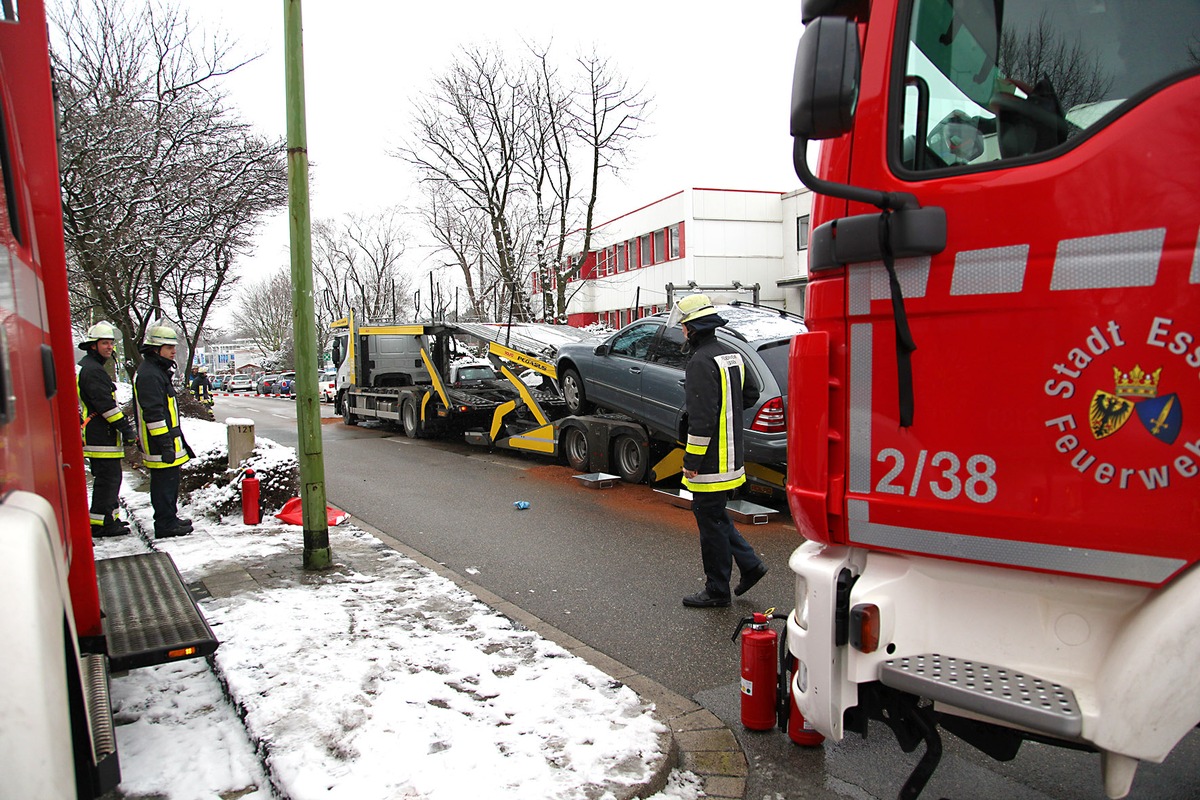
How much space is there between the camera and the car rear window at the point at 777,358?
7.83 m

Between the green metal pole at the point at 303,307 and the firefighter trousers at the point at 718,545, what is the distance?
273cm

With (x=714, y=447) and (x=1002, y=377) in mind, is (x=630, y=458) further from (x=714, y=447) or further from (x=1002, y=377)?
(x=1002, y=377)

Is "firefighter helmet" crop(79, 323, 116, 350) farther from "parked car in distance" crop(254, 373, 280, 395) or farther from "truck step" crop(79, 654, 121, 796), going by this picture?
"parked car in distance" crop(254, 373, 280, 395)

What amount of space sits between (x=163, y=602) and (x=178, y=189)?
8.27m

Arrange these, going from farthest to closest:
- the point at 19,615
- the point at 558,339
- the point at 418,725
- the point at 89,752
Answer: the point at 558,339, the point at 418,725, the point at 89,752, the point at 19,615

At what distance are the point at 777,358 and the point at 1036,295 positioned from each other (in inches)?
230

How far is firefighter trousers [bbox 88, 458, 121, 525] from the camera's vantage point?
7242 millimetres

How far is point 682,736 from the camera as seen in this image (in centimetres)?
358

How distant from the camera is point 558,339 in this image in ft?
43.0

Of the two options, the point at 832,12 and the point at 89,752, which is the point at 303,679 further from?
the point at 832,12

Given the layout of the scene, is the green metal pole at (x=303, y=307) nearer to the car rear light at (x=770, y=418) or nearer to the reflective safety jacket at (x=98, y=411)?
the reflective safety jacket at (x=98, y=411)

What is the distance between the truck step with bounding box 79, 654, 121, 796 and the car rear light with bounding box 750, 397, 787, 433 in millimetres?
5674

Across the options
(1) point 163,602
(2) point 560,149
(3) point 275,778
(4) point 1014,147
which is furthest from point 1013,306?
(2) point 560,149

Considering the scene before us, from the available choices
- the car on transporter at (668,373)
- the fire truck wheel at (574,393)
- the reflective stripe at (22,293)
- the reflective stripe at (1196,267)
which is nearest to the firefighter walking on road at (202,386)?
the fire truck wheel at (574,393)
